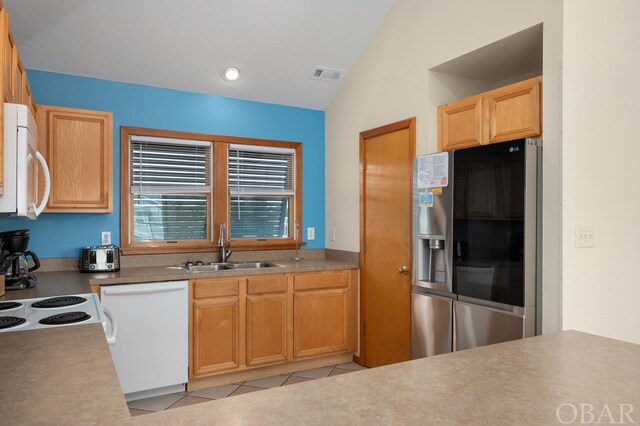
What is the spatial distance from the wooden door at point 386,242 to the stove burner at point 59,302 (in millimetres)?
2240

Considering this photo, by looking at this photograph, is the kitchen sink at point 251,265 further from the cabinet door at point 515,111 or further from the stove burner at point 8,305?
the cabinet door at point 515,111

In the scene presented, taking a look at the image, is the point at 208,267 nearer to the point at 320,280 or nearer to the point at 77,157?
the point at 320,280

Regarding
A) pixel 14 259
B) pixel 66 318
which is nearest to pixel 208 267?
pixel 14 259

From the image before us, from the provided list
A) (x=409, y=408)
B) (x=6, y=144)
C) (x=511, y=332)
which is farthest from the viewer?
(x=511, y=332)

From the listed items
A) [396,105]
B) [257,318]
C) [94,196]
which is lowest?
[257,318]

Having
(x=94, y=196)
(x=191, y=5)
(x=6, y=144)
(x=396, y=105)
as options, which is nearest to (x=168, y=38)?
(x=191, y=5)

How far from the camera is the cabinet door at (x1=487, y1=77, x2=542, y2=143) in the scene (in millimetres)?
2506

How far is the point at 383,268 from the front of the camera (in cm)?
370

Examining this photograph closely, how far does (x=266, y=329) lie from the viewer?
141 inches

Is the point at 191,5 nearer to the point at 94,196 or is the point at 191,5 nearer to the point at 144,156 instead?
the point at 144,156

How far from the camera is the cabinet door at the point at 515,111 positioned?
251 centimetres

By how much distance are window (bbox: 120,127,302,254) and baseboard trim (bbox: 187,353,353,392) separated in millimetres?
1100

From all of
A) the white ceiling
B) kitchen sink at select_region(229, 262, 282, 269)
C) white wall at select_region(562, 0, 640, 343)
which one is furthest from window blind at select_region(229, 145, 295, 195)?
white wall at select_region(562, 0, 640, 343)

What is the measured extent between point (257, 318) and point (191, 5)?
2.42m
